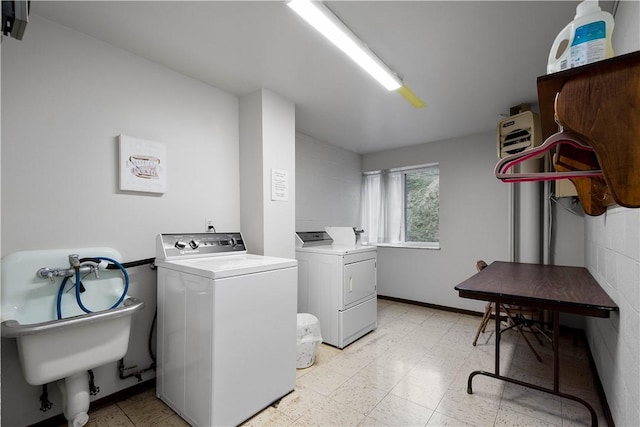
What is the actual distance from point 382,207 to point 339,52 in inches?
132

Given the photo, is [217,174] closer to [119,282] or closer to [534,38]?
[119,282]

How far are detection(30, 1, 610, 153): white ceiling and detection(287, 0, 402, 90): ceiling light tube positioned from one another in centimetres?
7

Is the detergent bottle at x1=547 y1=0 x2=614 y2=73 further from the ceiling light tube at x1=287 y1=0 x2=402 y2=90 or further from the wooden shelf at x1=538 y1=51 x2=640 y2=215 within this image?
the ceiling light tube at x1=287 y1=0 x2=402 y2=90

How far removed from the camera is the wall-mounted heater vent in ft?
9.29

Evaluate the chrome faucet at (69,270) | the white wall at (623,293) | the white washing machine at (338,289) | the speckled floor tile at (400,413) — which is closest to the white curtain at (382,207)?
the white washing machine at (338,289)

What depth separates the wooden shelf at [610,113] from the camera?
62cm

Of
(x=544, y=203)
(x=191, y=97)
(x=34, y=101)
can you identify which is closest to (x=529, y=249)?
(x=544, y=203)

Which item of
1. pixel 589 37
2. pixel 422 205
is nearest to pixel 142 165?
pixel 589 37

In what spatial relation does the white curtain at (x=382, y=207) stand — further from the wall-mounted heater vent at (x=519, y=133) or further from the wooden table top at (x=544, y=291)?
the wooden table top at (x=544, y=291)

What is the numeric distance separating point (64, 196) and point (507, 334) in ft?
14.6

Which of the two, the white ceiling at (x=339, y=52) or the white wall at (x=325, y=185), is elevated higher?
the white ceiling at (x=339, y=52)

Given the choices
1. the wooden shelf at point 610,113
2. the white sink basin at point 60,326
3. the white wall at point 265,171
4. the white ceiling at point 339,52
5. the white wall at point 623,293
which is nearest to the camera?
the wooden shelf at point 610,113

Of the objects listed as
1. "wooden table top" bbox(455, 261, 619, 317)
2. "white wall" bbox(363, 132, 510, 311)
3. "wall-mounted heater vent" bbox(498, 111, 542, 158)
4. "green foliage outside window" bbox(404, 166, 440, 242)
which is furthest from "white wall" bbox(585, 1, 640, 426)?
"green foliage outside window" bbox(404, 166, 440, 242)

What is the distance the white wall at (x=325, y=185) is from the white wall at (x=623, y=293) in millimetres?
3024
